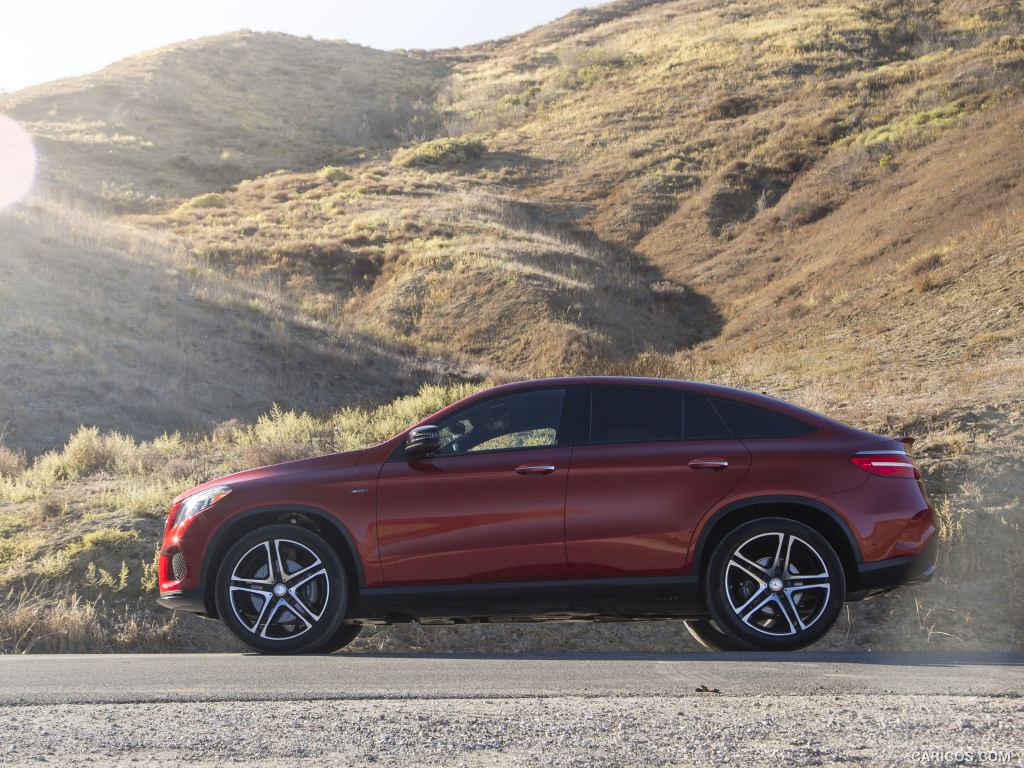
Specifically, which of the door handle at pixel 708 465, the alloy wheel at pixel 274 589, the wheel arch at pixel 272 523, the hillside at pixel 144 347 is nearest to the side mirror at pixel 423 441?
the wheel arch at pixel 272 523

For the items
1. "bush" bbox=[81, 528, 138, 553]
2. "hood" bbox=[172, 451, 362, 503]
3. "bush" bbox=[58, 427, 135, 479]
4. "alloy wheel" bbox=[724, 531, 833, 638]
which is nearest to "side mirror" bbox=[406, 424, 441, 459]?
"hood" bbox=[172, 451, 362, 503]

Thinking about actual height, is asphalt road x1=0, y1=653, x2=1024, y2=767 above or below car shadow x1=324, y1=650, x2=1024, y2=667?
above

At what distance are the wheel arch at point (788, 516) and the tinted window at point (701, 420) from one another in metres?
0.46

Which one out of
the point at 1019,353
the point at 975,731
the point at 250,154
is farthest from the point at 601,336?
the point at 250,154

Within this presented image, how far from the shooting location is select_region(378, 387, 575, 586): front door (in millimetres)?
6641

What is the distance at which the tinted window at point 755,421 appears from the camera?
22.4ft

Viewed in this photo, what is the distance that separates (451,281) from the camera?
123 feet

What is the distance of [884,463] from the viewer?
6.70 m

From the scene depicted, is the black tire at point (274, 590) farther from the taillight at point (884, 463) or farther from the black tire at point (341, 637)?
the taillight at point (884, 463)

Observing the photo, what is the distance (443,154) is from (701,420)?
56.3 meters

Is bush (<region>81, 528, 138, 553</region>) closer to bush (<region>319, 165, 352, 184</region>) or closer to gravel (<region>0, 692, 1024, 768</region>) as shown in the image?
gravel (<region>0, 692, 1024, 768</region>)

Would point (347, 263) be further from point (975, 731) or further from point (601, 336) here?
point (975, 731)

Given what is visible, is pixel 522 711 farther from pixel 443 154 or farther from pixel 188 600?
pixel 443 154

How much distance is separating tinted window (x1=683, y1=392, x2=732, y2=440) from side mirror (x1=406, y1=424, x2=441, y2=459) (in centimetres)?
154
